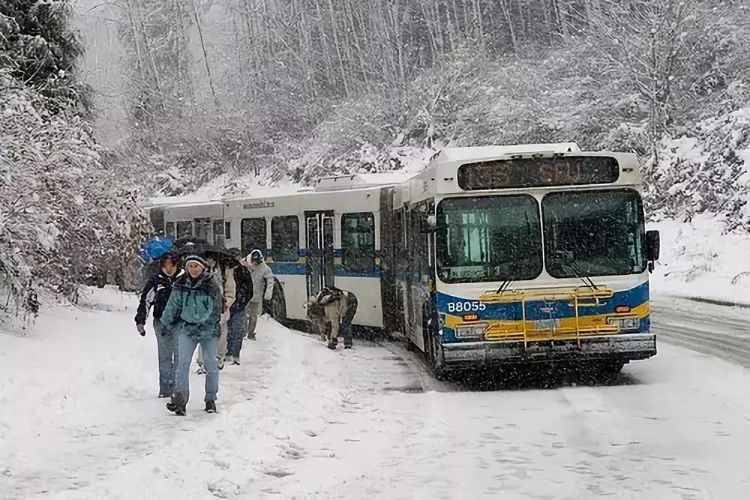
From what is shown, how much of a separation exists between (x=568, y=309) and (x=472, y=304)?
1.14m

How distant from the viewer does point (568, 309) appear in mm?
12547

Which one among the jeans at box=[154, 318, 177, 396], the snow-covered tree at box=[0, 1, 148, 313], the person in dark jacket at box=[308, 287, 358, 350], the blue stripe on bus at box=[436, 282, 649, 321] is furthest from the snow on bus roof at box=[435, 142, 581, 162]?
the snow-covered tree at box=[0, 1, 148, 313]

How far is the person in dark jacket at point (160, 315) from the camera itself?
11320 millimetres

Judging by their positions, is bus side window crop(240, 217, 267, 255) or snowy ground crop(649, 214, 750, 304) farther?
snowy ground crop(649, 214, 750, 304)

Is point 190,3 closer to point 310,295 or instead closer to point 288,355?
point 310,295

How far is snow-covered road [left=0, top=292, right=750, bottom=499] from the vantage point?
310 inches

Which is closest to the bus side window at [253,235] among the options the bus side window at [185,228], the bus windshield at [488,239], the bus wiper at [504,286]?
the bus side window at [185,228]

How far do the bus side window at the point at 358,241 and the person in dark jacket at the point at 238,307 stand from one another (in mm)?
4460

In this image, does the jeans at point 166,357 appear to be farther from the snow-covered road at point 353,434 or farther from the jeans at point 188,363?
the jeans at point 188,363

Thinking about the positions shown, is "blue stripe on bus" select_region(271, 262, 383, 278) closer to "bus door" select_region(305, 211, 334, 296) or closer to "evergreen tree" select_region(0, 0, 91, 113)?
"bus door" select_region(305, 211, 334, 296)

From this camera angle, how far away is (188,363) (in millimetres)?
10578

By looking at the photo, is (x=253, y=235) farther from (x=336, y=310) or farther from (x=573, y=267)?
(x=573, y=267)

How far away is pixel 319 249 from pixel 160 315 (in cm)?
896

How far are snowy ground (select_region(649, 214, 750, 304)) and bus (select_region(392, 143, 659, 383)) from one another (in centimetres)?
1347
